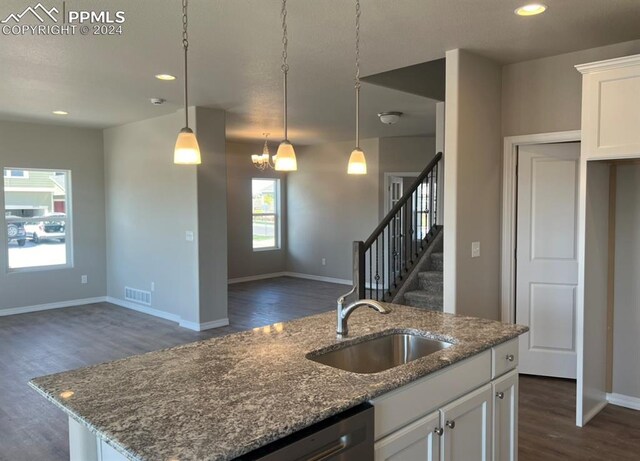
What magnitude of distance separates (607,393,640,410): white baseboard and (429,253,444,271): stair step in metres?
2.04

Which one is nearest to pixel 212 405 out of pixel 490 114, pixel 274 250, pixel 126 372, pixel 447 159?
pixel 126 372

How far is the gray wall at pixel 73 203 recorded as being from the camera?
6949 millimetres

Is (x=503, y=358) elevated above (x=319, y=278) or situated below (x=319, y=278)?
above

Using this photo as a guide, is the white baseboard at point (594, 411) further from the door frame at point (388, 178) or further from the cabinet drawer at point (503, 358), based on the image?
the door frame at point (388, 178)

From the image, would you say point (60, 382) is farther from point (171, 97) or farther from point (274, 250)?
point (274, 250)

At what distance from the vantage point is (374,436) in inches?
66.8

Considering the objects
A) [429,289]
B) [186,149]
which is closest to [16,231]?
[429,289]

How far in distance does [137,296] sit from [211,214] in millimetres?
2101

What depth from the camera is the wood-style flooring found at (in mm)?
3119

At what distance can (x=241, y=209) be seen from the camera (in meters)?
9.71

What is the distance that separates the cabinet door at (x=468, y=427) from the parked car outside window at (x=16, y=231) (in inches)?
277

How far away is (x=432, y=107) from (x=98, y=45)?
391 cm

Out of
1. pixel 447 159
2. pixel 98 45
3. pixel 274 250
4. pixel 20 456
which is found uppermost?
pixel 98 45

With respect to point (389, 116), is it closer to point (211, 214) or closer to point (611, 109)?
point (211, 214)
